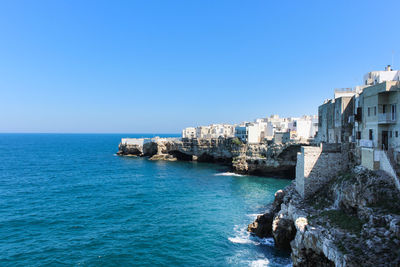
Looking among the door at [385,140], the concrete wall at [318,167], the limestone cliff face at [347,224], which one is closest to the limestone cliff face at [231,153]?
the concrete wall at [318,167]

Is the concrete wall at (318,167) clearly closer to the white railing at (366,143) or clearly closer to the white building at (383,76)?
the white railing at (366,143)

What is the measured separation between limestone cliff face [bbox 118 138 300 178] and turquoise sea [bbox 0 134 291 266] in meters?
4.59

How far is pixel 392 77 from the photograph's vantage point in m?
25.5

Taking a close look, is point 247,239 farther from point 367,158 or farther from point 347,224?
point 367,158

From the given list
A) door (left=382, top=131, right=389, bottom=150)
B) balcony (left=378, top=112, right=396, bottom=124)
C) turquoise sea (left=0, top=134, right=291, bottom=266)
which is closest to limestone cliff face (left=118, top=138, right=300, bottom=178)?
turquoise sea (left=0, top=134, right=291, bottom=266)

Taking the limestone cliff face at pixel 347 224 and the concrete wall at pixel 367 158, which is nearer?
the limestone cliff face at pixel 347 224

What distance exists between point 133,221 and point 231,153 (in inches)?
1694

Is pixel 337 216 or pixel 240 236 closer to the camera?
pixel 337 216

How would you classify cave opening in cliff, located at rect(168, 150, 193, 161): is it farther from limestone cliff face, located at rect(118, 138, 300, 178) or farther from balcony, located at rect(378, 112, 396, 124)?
balcony, located at rect(378, 112, 396, 124)

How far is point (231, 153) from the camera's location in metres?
67.1

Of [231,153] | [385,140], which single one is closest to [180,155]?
[231,153]

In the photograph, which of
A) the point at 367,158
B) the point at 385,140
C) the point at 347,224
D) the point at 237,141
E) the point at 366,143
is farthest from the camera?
the point at 237,141

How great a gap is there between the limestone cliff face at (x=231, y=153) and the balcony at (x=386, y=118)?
2853cm

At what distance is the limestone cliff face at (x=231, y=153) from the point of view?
50312mm
